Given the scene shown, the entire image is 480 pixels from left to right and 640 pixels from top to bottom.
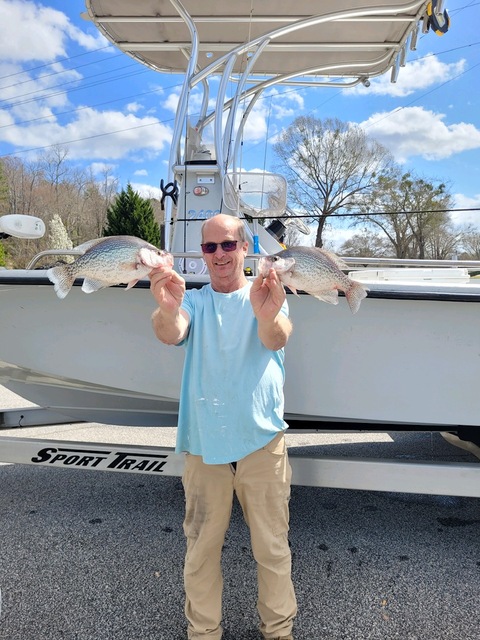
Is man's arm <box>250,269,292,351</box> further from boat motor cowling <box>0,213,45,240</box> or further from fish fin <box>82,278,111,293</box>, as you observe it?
boat motor cowling <box>0,213,45,240</box>

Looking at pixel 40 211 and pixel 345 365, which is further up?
pixel 40 211

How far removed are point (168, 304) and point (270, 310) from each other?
14.0 inches

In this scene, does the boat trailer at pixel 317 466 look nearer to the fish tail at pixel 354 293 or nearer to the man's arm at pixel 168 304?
the man's arm at pixel 168 304

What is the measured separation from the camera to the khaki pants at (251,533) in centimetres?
186

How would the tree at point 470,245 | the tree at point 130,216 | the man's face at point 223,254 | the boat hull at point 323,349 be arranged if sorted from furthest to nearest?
the tree at point 130,216 < the tree at point 470,245 < the boat hull at point 323,349 < the man's face at point 223,254

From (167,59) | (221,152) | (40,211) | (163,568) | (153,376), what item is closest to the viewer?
(163,568)

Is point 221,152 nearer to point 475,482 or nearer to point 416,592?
point 475,482

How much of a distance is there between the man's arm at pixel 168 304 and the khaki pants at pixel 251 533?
1.70 ft

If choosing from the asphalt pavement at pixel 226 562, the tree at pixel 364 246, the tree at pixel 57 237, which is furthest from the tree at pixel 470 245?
the tree at pixel 57 237

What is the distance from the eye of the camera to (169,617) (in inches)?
83.6

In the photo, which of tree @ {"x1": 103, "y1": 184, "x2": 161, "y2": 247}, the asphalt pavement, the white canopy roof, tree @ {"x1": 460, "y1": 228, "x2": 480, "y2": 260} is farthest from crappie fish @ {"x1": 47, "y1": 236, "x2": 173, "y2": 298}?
tree @ {"x1": 103, "y1": 184, "x2": 161, "y2": 247}

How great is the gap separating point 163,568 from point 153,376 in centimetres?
100

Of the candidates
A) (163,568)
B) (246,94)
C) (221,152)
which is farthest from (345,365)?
(246,94)

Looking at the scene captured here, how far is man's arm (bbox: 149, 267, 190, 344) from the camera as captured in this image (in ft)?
5.27
